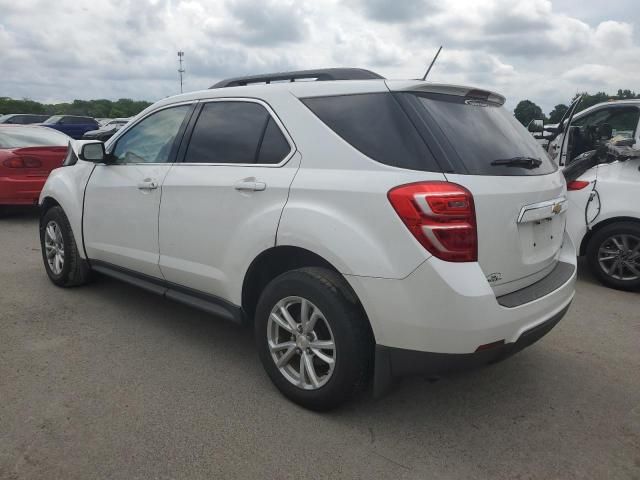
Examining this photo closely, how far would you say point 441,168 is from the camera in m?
2.52

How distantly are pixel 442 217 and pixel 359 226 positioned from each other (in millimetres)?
391

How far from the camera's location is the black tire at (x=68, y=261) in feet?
15.8

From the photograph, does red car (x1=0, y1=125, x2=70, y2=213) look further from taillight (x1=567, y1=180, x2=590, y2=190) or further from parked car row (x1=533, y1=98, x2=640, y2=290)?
parked car row (x1=533, y1=98, x2=640, y2=290)

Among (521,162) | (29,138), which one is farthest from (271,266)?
(29,138)

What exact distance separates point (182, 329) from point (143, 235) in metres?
0.78

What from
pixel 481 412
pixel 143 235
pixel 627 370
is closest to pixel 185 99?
pixel 143 235

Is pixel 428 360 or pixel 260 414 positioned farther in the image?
pixel 260 414

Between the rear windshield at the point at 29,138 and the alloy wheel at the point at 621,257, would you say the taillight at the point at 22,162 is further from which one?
the alloy wheel at the point at 621,257

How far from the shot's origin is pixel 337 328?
8.71 feet

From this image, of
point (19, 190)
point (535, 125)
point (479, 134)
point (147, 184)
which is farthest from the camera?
point (19, 190)

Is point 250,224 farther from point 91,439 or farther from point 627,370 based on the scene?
point 627,370

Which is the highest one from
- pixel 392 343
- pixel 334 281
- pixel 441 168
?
pixel 441 168

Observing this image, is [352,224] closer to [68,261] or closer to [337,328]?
[337,328]

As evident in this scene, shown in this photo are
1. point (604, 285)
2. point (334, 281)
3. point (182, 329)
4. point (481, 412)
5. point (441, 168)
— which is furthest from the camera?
point (604, 285)
